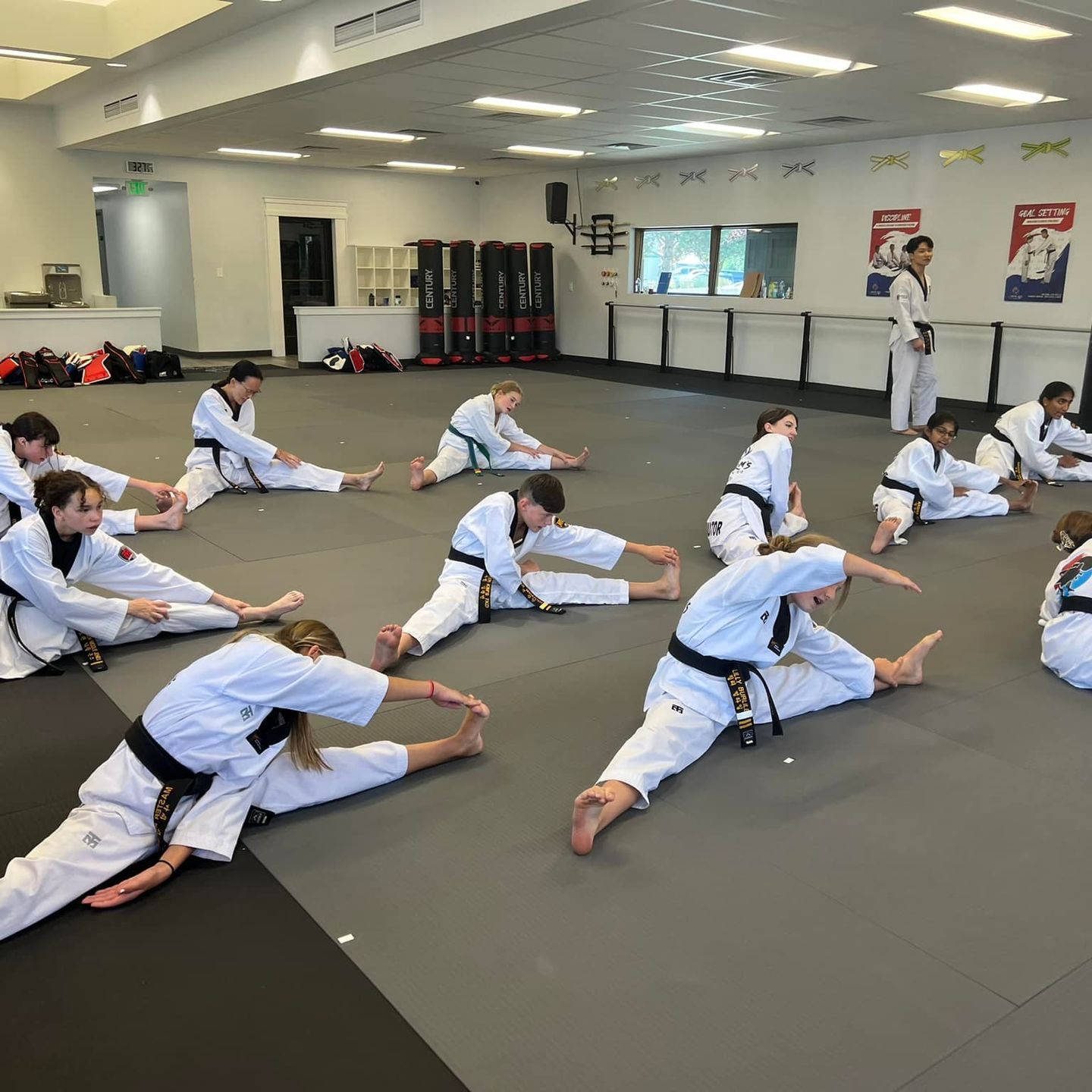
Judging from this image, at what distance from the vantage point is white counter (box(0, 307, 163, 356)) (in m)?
11.4

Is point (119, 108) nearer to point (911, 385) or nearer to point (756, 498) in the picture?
point (911, 385)

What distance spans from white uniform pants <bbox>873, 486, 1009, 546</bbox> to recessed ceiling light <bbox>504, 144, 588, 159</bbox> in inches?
292

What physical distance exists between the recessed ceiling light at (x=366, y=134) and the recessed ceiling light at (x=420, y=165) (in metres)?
2.22

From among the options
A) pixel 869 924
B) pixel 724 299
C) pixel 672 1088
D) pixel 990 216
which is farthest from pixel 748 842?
pixel 724 299

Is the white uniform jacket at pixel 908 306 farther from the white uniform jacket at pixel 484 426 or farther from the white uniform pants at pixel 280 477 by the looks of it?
the white uniform pants at pixel 280 477

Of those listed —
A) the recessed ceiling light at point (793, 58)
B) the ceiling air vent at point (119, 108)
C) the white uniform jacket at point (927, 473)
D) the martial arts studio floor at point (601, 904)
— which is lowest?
the martial arts studio floor at point (601, 904)

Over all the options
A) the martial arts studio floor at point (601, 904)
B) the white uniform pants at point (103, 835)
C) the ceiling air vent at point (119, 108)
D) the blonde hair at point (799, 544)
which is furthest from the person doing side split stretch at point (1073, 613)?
the ceiling air vent at point (119, 108)

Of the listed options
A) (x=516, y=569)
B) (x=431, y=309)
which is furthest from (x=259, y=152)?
(x=516, y=569)

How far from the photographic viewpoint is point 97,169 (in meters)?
12.9

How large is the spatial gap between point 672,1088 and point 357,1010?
1.99ft

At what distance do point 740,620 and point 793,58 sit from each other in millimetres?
5201

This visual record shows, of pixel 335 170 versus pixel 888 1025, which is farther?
pixel 335 170

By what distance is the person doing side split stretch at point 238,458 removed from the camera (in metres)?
5.69

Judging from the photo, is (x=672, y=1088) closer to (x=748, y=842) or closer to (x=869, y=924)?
(x=869, y=924)
